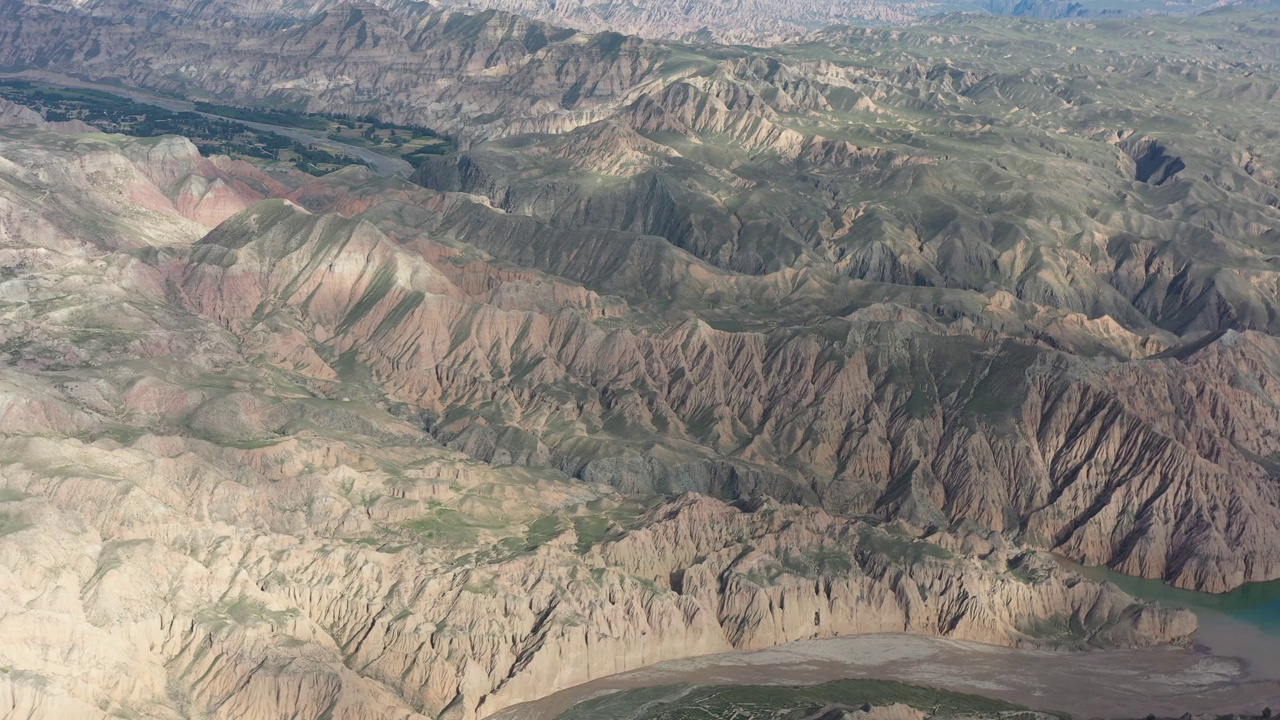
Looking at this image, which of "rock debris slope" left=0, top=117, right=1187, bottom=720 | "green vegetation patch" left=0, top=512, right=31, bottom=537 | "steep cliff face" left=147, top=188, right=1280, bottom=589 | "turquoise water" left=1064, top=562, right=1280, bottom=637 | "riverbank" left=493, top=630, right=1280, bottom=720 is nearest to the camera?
"rock debris slope" left=0, top=117, right=1187, bottom=720

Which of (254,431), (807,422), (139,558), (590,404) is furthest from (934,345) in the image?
(139,558)

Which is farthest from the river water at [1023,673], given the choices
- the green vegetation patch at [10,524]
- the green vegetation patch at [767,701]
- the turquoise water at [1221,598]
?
the green vegetation patch at [10,524]

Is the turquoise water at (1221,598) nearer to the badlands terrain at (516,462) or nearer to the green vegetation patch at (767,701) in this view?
the badlands terrain at (516,462)

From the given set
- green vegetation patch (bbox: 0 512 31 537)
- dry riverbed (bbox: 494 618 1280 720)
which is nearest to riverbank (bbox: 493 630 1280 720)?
dry riverbed (bbox: 494 618 1280 720)

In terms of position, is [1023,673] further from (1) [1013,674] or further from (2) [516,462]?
(2) [516,462]

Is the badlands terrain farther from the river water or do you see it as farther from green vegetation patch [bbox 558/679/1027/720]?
green vegetation patch [bbox 558/679/1027/720]

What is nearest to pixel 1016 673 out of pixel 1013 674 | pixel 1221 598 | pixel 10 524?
pixel 1013 674
